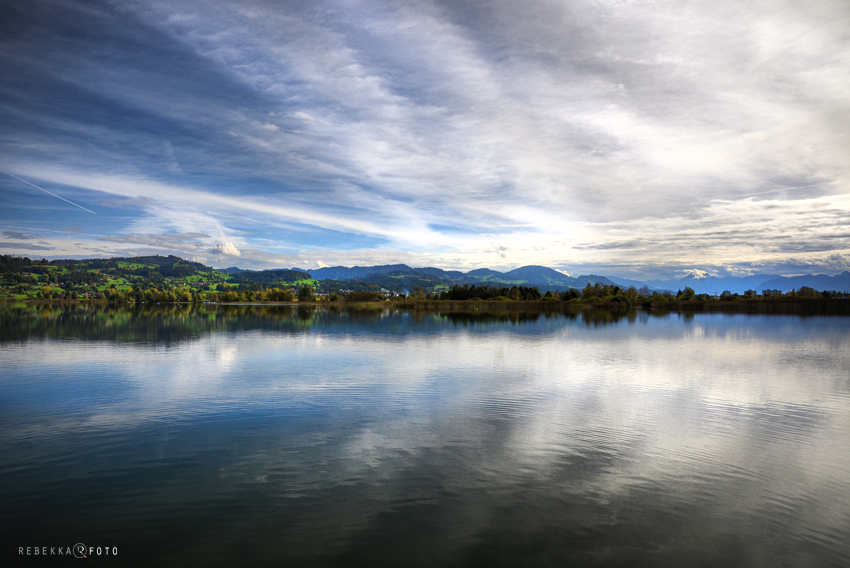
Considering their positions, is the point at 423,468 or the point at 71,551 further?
the point at 423,468

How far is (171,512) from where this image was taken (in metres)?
8.94

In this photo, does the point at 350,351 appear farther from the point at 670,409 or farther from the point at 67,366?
the point at 670,409

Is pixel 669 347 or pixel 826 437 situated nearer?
pixel 826 437

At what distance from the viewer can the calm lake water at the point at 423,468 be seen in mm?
8000

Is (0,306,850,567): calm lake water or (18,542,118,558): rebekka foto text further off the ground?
(0,306,850,567): calm lake water

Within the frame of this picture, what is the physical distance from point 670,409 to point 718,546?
1129 centimetres

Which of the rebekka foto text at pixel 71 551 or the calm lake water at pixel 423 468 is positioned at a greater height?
the calm lake water at pixel 423 468

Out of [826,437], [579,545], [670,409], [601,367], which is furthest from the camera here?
[601,367]

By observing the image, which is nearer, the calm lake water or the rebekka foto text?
the rebekka foto text

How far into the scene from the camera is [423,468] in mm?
11391

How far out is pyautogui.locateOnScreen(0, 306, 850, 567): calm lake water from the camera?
26.2ft

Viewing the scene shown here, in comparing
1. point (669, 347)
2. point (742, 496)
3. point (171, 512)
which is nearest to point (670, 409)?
point (742, 496)

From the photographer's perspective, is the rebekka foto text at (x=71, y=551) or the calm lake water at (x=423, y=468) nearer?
the rebekka foto text at (x=71, y=551)

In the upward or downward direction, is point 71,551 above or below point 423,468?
below
